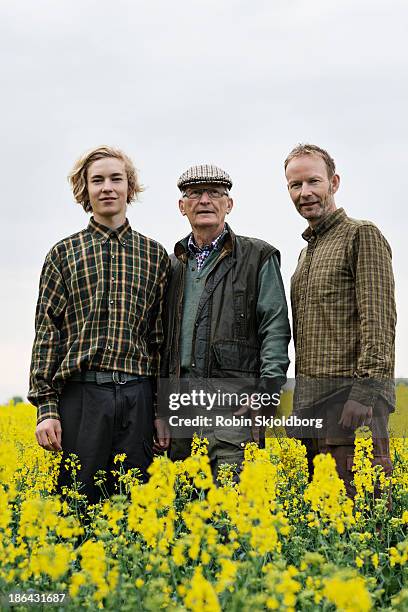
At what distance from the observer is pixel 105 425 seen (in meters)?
5.08

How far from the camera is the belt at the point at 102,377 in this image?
5098 mm

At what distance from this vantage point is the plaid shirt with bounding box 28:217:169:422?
5148mm

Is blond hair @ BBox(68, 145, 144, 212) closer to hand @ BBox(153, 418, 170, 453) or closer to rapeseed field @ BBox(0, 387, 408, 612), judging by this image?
hand @ BBox(153, 418, 170, 453)

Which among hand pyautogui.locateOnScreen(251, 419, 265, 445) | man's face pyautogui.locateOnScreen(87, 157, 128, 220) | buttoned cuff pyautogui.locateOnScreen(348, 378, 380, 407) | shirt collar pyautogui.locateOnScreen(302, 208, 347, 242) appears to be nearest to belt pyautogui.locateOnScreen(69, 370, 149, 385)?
hand pyautogui.locateOnScreen(251, 419, 265, 445)

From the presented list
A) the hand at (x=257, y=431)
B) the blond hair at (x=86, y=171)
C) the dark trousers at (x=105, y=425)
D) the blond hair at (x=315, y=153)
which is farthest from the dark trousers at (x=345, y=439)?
the blond hair at (x=86, y=171)

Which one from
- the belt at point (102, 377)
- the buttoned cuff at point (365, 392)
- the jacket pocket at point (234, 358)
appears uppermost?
the jacket pocket at point (234, 358)

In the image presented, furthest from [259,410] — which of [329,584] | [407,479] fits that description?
[329,584]

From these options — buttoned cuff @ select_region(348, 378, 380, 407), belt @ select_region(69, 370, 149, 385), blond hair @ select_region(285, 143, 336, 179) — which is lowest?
buttoned cuff @ select_region(348, 378, 380, 407)

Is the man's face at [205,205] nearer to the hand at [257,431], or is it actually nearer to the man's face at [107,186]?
the man's face at [107,186]

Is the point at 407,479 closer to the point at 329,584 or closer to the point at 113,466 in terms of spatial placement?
the point at 113,466

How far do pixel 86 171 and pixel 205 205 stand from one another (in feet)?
2.95

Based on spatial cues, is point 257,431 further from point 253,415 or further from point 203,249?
point 203,249

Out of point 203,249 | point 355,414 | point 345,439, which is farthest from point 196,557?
point 203,249

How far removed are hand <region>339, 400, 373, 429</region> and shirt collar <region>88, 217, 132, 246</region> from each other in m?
1.88
